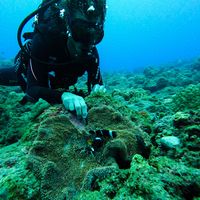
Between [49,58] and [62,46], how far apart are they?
0.31 meters

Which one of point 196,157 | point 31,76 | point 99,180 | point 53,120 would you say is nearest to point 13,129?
point 31,76

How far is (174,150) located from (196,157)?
271mm

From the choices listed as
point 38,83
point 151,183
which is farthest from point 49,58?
point 151,183

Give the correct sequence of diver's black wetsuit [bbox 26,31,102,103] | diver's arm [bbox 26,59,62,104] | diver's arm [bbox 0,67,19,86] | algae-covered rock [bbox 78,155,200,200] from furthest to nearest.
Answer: diver's arm [bbox 0,67,19,86] → diver's black wetsuit [bbox 26,31,102,103] → diver's arm [bbox 26,59,62,104] → algae-covered rock [bbox 78,155,200,200]

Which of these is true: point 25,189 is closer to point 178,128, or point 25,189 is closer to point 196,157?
point 196,157

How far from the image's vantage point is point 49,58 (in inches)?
153

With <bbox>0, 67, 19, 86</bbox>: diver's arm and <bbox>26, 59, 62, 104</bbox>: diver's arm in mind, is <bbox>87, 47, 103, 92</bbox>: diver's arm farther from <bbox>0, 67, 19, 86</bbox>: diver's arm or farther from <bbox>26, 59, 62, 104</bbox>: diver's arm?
<bbox>0, 67, 19, 86</bbox>: diver's arm

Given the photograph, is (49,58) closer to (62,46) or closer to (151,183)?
(62,46)

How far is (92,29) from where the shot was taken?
3422 mm

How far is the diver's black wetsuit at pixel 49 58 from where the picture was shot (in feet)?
12.2

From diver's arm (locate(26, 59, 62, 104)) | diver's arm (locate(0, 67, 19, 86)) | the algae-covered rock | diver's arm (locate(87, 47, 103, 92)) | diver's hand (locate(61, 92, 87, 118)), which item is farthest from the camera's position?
diver's arm (locate(0, 67, 19, 86))

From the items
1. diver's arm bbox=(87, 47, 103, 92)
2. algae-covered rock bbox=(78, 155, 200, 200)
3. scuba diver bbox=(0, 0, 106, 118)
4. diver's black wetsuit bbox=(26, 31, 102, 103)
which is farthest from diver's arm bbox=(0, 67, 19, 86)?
algae-covered rock bbox=(78, 155, 200, 200)

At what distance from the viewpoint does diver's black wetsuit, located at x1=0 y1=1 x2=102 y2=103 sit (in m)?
3.73

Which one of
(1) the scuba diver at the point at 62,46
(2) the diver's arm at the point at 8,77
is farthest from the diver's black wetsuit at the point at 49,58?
(2) the diver's arm at the point at 8,77
